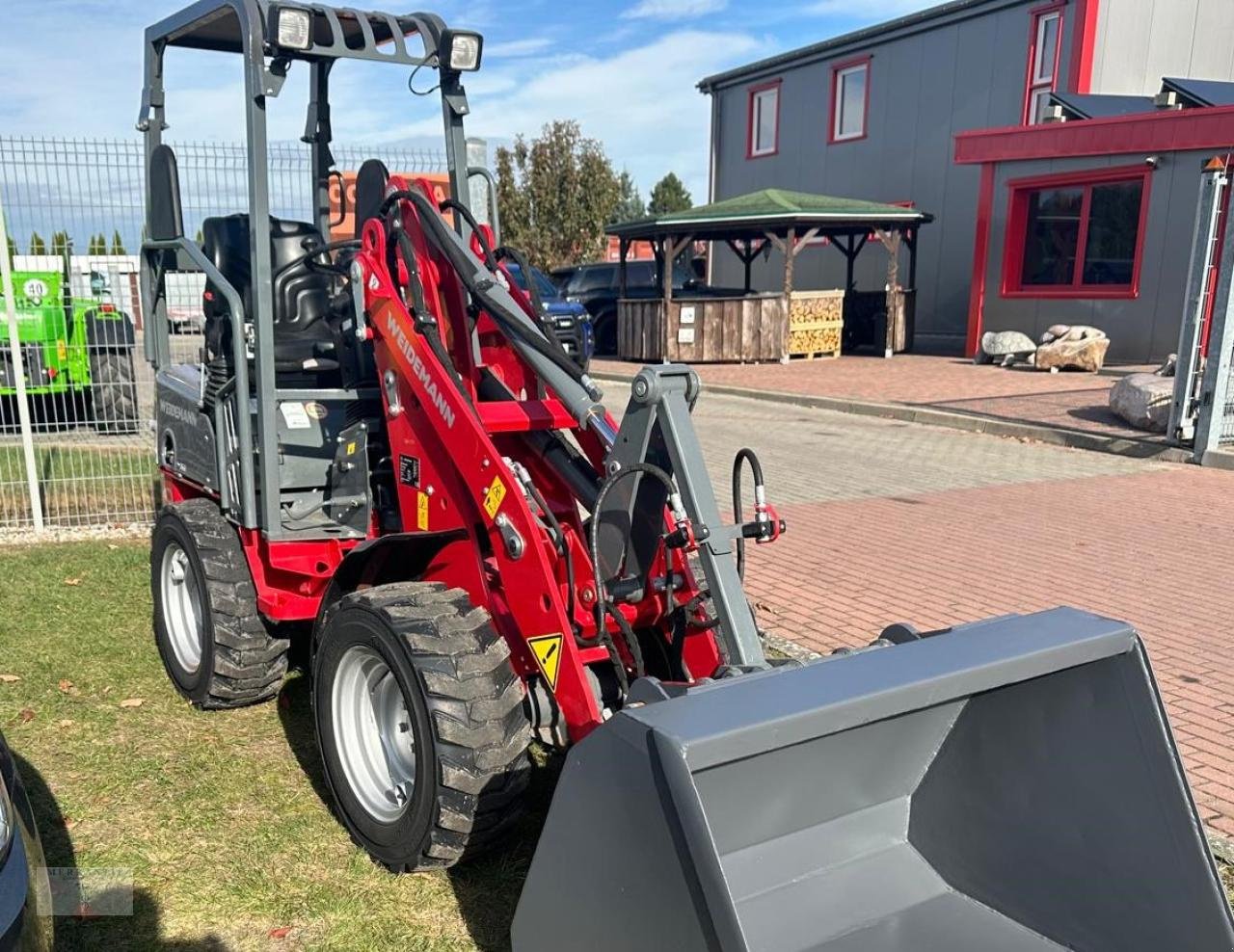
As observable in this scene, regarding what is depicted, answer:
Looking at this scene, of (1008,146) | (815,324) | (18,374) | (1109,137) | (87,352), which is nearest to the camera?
(18,374)

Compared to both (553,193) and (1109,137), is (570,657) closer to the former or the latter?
(1109,137)

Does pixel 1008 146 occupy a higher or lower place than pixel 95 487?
higher

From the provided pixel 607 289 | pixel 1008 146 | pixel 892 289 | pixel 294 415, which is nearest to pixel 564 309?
pixel 607 289

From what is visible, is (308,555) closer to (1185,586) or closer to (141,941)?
(141,941)

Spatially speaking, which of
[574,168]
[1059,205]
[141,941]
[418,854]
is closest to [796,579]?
[418,854]

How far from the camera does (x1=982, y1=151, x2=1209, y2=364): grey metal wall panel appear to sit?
16281 millimetres

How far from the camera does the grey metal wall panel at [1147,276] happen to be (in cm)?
1628

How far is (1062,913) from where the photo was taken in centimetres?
257

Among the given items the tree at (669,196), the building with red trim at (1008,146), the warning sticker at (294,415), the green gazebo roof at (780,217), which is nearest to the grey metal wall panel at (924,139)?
the building with red trim at (1008,146)

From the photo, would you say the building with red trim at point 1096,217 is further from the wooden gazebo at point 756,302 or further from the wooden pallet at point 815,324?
the wooden pallet at point 815,324

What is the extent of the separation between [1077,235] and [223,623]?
1729 centimetres

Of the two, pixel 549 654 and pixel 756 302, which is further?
pixel 756 302

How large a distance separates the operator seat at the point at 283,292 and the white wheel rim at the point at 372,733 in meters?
1.65

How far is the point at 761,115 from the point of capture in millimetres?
27641
